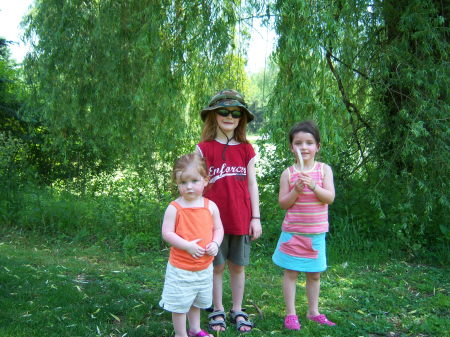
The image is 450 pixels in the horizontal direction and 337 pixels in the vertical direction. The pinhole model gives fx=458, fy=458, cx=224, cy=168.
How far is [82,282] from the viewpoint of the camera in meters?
4.48

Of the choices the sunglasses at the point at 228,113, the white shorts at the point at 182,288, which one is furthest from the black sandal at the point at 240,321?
the sunglasses at the point at 228,113

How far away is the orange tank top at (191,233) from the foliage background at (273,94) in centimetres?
176

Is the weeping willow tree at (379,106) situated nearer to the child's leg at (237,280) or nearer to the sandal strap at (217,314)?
the child's leg at (237,280)

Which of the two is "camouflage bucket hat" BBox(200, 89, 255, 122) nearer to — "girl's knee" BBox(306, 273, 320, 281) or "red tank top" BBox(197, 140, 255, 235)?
"red tank top" BBox(197, 140, 255, 235)

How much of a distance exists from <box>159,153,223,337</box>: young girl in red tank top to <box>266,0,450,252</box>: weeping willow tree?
1.65 metres

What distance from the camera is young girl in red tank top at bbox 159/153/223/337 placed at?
2.85 m

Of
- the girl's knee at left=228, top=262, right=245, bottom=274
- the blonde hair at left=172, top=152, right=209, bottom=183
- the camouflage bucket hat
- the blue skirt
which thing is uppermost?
the camouflage bucket hat

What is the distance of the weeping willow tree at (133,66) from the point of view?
4.77m

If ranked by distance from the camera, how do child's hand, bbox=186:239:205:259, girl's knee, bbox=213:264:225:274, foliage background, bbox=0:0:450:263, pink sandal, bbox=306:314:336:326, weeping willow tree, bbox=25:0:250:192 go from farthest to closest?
weeping willow tree, bbox=25:0:250:192
foliage background, bbox=0:0:450:263
pink sandal, bbox=306:314:336:326
girl's knee, bbox=213:264:225:274
child's hand, bbox=186:239:205:259

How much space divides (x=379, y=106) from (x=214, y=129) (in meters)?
3.10

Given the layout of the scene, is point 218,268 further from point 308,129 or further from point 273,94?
point 273,94

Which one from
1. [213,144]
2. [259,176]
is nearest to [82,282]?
[213,144]

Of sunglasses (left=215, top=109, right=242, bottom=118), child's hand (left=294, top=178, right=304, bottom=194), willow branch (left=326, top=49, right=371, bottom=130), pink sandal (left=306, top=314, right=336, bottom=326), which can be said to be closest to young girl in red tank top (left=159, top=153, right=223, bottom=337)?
sunglasses (left=215, top=109, right=242, bottom=118)

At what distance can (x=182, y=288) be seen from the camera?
2.85 metres
